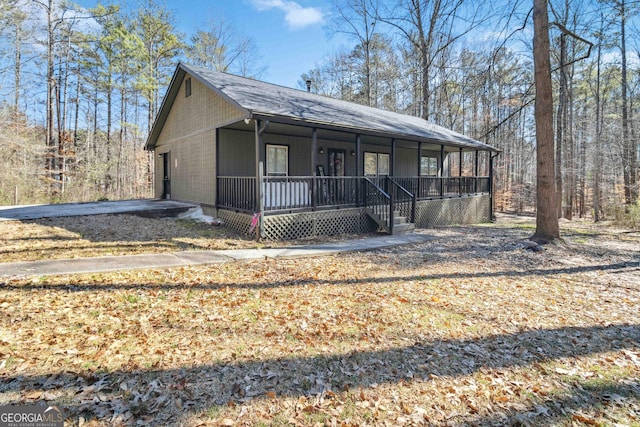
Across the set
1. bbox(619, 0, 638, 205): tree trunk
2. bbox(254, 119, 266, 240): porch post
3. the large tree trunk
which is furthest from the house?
bbox(619, 0, 638, 205): tree trunk

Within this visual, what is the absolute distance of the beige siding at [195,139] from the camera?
37.1ft

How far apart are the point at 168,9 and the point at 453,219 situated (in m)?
25.0

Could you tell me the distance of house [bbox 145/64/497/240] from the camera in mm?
9453

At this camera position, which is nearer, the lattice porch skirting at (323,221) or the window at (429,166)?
the lattice porch skirting at (323,221)

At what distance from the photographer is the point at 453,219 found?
1536cm

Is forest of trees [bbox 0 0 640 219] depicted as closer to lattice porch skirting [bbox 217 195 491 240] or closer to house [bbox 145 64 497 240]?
house [bbox 145 64 497 240]

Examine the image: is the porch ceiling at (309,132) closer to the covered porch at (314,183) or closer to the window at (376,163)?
the covered porch at (314,183)

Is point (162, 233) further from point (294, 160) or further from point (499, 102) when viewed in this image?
point (499, 102)

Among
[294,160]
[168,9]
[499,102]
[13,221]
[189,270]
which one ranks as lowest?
[189,270]

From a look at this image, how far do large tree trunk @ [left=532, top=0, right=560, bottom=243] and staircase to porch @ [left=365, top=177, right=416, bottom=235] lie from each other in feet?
12.8

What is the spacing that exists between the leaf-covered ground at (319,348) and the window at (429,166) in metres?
14.4

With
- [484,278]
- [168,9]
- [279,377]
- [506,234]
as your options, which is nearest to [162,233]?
[279,377]

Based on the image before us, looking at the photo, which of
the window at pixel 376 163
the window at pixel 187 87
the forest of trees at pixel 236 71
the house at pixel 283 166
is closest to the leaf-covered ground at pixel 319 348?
the house at pixel 283 166

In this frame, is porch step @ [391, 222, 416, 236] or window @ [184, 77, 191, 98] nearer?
porch step @ [391, 222, 416, 236]
